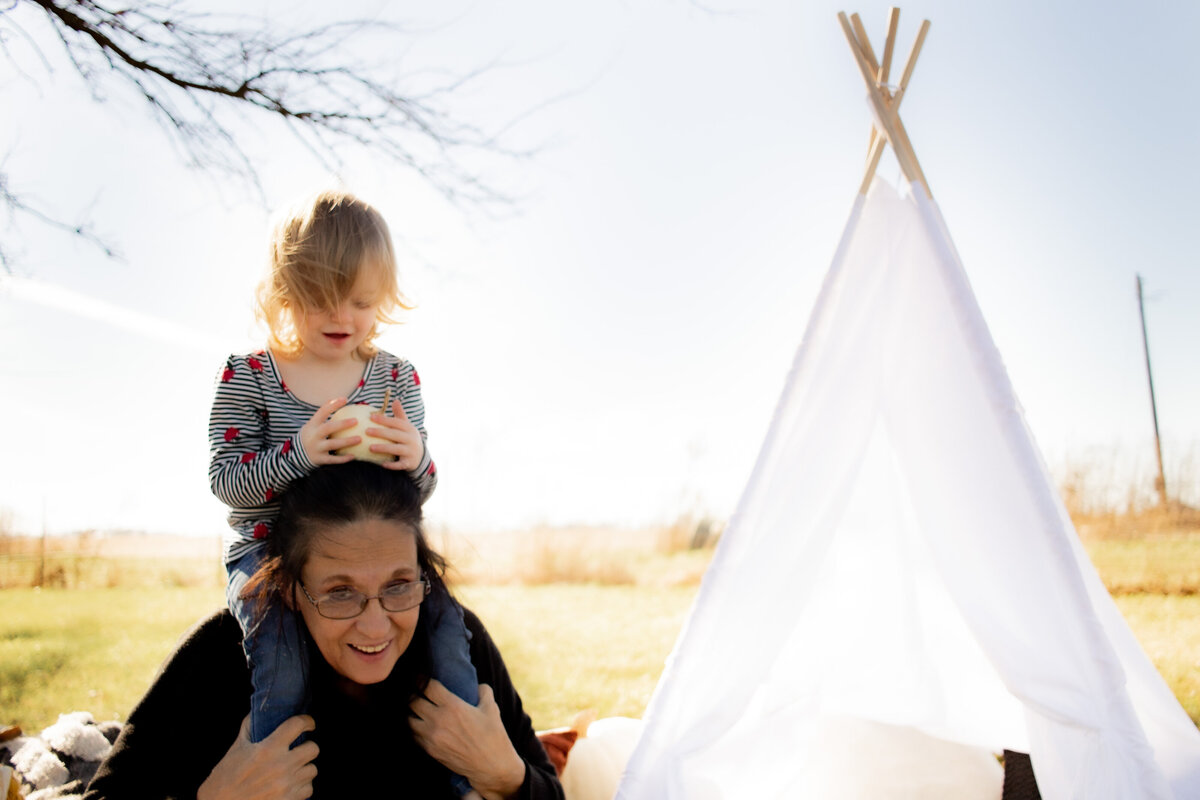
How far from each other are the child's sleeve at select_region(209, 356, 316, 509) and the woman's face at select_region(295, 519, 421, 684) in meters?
0.18

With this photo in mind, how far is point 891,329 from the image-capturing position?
2463 mm

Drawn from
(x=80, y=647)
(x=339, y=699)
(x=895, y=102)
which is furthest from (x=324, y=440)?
(x=80, y=647)

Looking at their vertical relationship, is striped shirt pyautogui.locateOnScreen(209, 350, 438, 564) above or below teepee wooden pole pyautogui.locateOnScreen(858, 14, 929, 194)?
below

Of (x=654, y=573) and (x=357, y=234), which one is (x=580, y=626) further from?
(x=357, y=234)

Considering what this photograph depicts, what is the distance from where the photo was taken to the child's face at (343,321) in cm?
195

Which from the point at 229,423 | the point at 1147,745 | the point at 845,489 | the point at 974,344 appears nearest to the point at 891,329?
the point at 974,344

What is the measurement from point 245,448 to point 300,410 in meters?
0.15

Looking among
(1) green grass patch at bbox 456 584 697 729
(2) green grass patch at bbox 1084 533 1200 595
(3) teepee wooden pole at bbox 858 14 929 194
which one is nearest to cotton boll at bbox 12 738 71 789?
(1) green grass patch at bbox 456 584 697 729

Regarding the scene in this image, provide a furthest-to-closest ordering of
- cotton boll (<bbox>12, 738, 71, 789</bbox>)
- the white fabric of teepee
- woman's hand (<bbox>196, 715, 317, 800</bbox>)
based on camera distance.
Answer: cotton boll (<bbox>12, 738, 71, 789</bbox>) → the white fabric of teepee → woman's hand (<bbox>196, 715, 317, 800</bbox>)

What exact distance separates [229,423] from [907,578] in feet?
7.36

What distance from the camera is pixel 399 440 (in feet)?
5.80

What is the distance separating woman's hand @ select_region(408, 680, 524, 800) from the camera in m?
1.78

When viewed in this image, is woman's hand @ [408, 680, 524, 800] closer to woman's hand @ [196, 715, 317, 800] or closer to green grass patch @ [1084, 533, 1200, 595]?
woman's hand @ [196, 715, 317, 800]

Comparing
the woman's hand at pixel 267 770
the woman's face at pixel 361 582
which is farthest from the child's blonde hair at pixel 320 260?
the woman's hand at pixel 267 770
